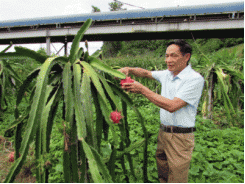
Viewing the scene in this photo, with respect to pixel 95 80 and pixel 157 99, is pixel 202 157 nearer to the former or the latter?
pixel 157 99

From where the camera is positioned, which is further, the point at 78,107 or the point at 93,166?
the point at 78,107

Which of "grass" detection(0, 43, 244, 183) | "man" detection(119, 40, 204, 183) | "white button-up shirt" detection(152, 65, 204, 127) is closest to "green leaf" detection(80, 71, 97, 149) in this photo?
"grass" detection(0, 43, 244, 183)

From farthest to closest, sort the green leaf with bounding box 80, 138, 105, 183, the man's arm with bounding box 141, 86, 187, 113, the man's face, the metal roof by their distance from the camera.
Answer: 1. the metal roof
2. the man's face
3. the man's arm with bounding box 141, 86, 187, 113
4. the green leaf with bounding box 80, 138, 105, 183

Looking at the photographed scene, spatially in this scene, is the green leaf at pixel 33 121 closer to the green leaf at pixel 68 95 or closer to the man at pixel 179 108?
the green leaf at pixel 68 95

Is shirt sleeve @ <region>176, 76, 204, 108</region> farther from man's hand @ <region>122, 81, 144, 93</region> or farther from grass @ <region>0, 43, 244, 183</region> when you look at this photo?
grass @ <region>0, 43, 244, 183</region>

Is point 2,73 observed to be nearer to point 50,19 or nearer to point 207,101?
point 207,101

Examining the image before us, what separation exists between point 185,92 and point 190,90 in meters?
0.04

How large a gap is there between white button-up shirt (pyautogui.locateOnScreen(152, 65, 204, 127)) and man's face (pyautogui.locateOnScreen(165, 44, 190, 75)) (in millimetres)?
51

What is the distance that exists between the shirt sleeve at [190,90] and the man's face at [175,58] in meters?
0.15

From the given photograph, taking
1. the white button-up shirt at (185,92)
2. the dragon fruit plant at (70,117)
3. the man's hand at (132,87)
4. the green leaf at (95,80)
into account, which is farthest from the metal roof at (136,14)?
the green leaf at (95,80)

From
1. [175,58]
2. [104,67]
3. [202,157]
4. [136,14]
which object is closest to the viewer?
[104,67]

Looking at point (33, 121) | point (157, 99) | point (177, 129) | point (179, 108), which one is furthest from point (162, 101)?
point (33, 121)

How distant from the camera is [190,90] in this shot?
121cm

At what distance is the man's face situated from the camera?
1.26 metres
